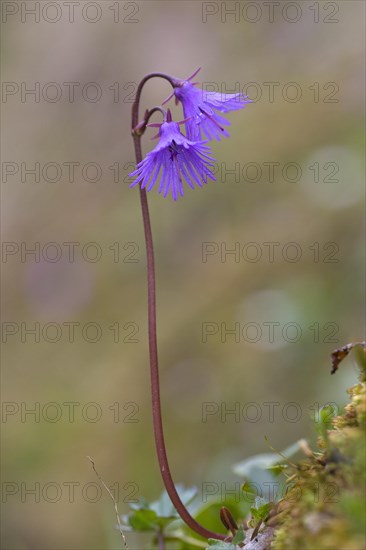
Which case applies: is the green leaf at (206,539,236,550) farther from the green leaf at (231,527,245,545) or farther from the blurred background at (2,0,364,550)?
the blurred background at (2,0,364,550)

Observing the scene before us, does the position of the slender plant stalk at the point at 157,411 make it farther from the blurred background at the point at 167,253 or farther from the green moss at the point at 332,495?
the blurred background at the point at 167,253

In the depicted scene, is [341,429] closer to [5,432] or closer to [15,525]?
[15,525]

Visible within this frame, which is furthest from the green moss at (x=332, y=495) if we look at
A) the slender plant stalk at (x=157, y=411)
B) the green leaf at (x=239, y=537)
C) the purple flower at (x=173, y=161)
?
the purple flower at (x=173, y=161)

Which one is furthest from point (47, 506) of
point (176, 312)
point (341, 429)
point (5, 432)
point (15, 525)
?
point (341, 429)

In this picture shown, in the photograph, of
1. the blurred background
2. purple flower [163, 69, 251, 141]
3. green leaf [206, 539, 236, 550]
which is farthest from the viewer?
the blurred background

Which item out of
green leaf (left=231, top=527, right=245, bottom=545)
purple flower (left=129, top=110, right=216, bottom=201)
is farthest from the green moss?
purple flower (left=129, top=110, right=216, bottom=201)

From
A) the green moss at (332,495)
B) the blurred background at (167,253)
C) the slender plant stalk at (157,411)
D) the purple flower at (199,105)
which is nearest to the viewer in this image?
the green moss at (332,495)

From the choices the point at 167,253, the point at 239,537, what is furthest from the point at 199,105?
the point at 167,253
